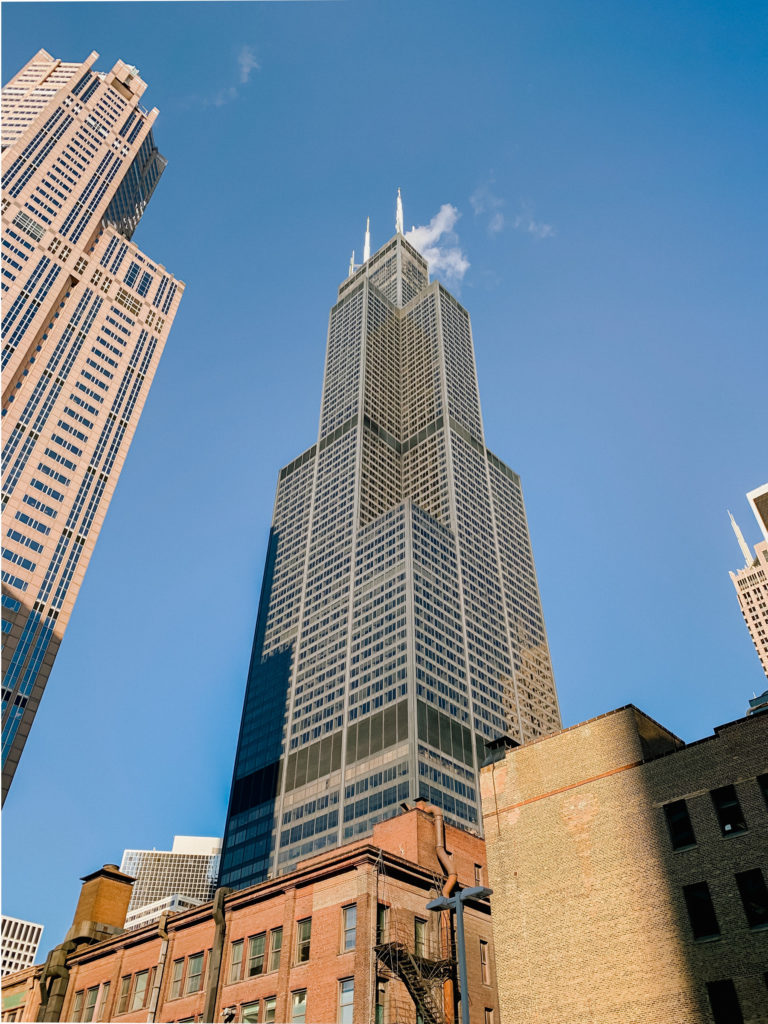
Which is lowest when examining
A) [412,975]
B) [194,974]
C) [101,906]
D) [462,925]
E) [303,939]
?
[462,925]

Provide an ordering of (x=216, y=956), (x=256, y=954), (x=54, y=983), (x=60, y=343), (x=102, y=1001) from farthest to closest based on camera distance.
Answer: (x=60, y=343) → (x=54, y=983) → (x=102, y=1001) → (x=216, y=956) → (x=256, y=954)

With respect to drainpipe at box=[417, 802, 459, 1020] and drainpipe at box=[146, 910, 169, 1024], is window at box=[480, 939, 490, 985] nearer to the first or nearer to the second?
drainpipe at box=[417, 802, 459, 1020]

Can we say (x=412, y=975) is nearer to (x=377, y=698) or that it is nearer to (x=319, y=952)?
(x=319, y=952)

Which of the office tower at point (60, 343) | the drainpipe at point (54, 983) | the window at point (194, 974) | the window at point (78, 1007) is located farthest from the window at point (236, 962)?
the office tower at point (60, 343)

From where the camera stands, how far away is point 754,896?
32.5 metres

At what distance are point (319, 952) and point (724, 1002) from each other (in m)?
17.3

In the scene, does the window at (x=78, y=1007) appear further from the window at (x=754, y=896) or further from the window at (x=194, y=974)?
the window at (x=754, y=896)

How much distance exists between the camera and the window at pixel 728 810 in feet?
113

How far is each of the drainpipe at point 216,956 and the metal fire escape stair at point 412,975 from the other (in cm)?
1017

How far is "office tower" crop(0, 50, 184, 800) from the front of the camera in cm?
11588

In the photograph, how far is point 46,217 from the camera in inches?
6235

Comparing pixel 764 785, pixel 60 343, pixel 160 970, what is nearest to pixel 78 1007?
pixel 160 970

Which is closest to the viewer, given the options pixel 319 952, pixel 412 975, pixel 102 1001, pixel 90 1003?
pixel 412 975

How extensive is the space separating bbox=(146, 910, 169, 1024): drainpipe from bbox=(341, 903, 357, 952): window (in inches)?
486
